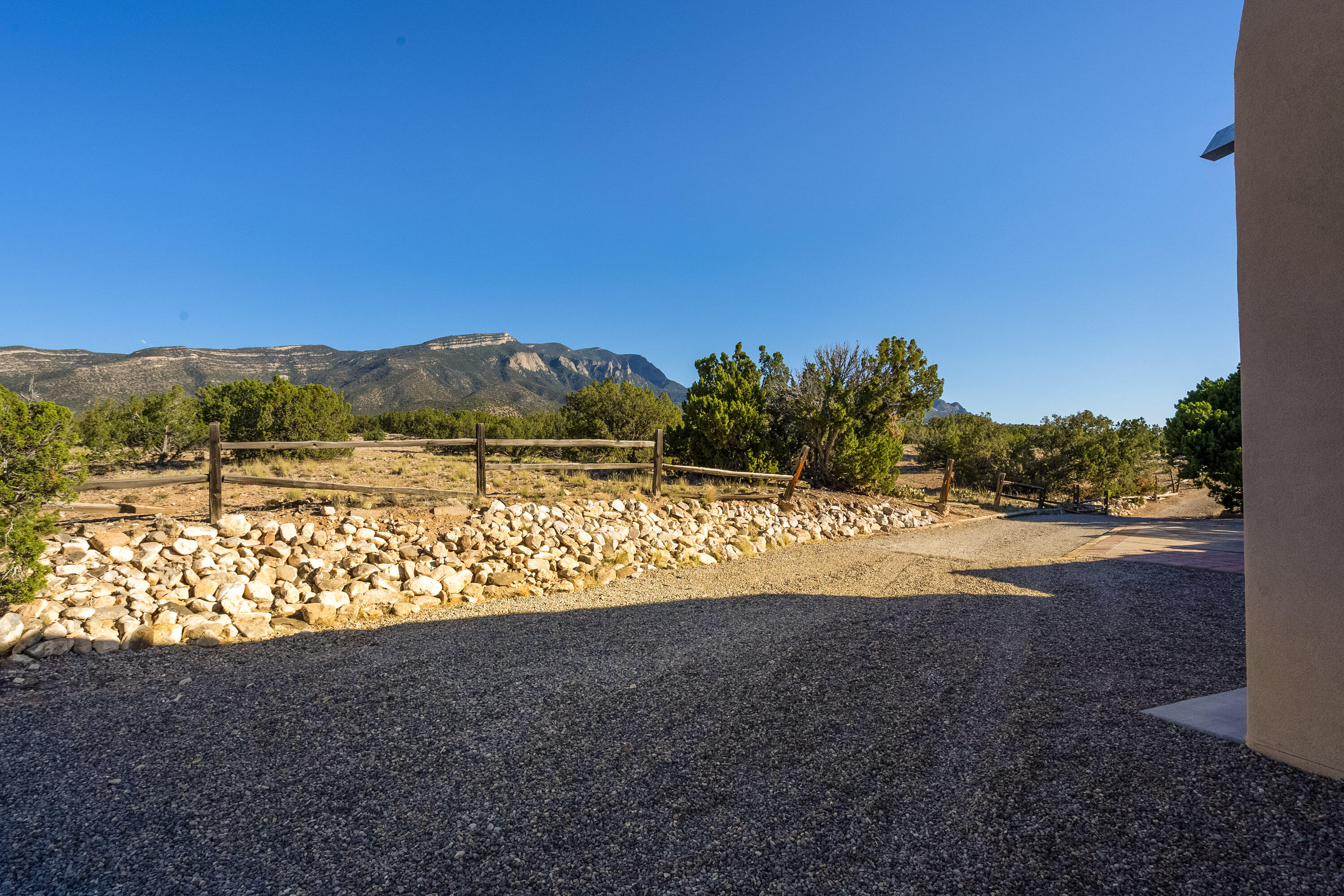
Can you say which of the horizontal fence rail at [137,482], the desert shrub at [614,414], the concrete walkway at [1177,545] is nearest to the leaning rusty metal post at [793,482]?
the concrete walkway at [1177,545]

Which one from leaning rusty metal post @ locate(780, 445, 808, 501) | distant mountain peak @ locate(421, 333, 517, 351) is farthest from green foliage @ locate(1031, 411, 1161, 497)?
distant mountain peak @ locate(421, 333, 517, 351)

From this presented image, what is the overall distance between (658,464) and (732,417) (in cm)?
338

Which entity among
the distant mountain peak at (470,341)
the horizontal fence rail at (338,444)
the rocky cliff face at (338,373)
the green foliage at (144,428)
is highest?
the distant mountain peak at (470,341)

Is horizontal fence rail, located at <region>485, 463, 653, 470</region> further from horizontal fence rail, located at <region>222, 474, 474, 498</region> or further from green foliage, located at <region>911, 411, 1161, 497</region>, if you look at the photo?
green foliage, located at <region>911, 411, 1161, 497</region>

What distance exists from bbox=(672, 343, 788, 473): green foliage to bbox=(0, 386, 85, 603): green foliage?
33.1ft

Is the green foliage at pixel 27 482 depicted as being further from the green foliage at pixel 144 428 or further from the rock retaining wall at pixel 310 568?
the green foliage at pixel 144 428

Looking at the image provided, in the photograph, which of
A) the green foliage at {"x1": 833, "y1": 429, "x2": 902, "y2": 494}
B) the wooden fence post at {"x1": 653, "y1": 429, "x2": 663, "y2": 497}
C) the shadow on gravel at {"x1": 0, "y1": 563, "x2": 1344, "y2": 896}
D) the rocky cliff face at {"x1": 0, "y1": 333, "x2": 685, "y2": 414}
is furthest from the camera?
the rocky cliff face at {"x1": 0, "y1": 333, "x2": 685, "y2": 414}

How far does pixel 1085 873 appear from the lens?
2.02 metres

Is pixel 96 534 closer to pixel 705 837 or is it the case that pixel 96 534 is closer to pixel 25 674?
pixel 25 674

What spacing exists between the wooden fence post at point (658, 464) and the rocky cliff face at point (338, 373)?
523 inches

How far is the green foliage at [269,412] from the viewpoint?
16.1 metres

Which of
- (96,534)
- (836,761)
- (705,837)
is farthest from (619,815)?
(96,534)

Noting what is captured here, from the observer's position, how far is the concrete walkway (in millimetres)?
7418

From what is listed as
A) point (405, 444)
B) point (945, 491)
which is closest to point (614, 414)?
point (945, 491)
